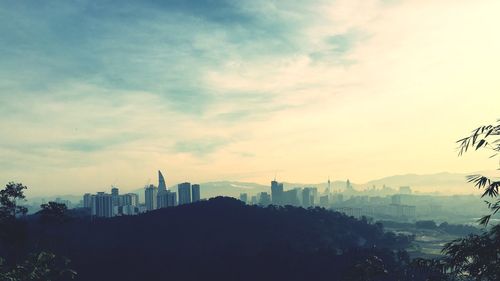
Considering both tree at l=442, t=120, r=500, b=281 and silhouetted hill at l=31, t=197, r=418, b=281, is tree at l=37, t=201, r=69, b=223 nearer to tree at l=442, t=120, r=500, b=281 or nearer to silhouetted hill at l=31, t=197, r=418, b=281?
silhouetted hill at l=31, t=197, r=418, b=281

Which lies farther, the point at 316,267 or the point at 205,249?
the point at 205,249

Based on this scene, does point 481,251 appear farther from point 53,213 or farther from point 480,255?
point 53,213

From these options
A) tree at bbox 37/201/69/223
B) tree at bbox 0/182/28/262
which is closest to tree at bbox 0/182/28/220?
tree at bbox 0/182/28/262

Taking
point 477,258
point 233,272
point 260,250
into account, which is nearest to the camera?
point 477,258

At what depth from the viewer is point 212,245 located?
134250mm

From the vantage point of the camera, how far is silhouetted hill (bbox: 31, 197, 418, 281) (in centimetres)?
11769

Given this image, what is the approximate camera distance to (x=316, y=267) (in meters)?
123

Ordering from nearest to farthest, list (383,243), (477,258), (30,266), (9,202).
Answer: (477,258) → (30,266) → (9,202) → (383,243)

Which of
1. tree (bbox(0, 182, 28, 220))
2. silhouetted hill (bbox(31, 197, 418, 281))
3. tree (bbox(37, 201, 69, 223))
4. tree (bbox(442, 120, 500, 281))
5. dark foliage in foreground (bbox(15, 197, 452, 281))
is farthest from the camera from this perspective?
silhouetted hill (bbox(31, 197, 418, 281))

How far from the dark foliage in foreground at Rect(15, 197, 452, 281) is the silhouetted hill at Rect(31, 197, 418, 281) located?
0.82ft

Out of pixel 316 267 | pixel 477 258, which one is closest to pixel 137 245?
Result: pixel 316 267

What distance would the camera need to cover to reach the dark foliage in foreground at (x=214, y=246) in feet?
385

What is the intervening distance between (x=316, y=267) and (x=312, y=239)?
111 ft

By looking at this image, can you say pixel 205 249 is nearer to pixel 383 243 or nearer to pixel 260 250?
pixel 260 250
